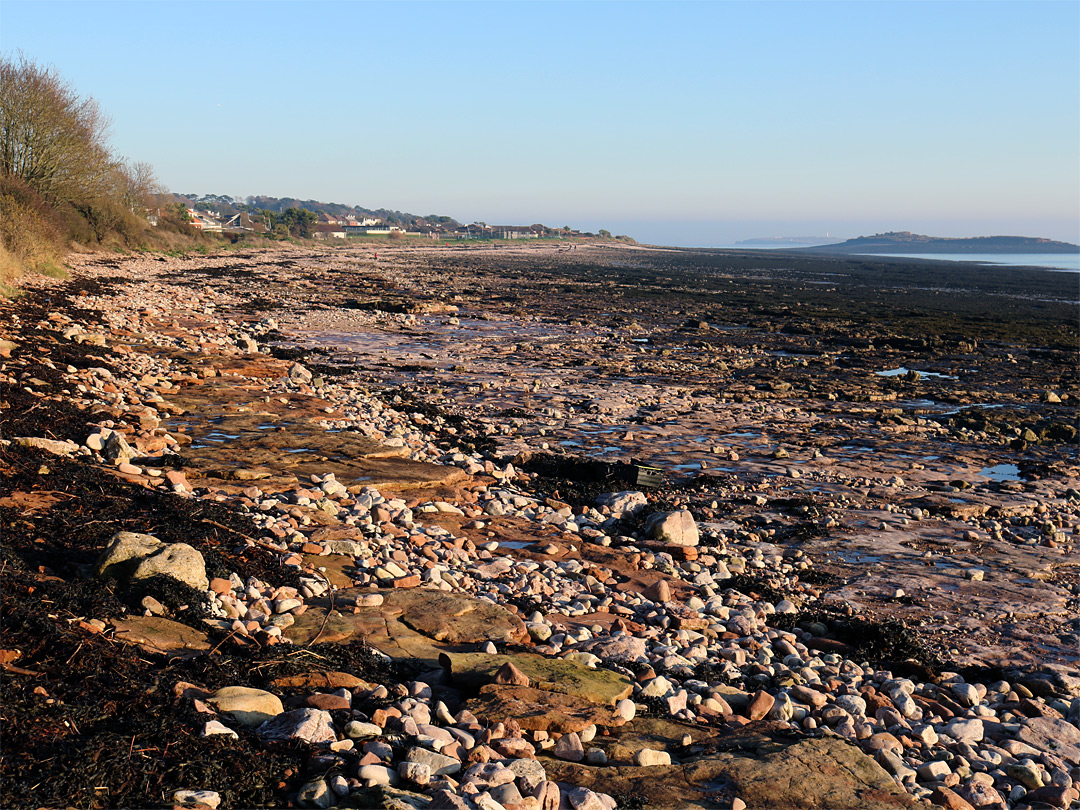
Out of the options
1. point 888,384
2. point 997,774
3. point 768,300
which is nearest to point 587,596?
point 997,774

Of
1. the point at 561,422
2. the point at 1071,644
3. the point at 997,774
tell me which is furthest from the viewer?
the point at 561,422

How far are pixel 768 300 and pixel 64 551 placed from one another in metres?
Result: 44.7

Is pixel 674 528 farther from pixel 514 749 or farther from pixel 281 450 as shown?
pixel 281 450

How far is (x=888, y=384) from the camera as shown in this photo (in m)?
20.9

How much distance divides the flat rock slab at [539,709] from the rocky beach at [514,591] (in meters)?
0.03

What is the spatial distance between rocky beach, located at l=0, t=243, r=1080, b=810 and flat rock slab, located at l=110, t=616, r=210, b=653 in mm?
23

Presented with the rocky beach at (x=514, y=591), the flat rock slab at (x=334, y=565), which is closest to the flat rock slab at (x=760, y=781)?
the rocky beach at (x=514, y=591)

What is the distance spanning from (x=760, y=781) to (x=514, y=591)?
325 centimetres

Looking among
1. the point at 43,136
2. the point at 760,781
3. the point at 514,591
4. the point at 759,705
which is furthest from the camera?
the point at 43,136

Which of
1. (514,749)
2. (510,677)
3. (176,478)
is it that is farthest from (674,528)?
(176,478)

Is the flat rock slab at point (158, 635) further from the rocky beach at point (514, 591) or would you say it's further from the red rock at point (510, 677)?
the red rock at point (510, 677)

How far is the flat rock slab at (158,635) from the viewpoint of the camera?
481 centimetres

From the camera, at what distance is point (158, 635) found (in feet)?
16.3

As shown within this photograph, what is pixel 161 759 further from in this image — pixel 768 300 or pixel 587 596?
pixel 768 300
